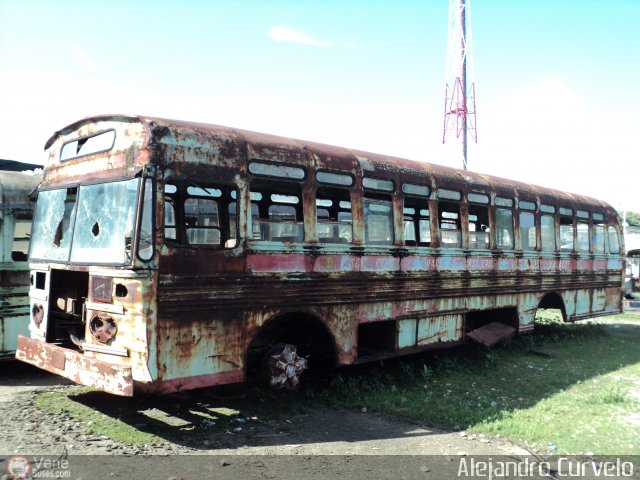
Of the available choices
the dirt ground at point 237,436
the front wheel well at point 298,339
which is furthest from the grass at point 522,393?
the front wheel well at point 298,339

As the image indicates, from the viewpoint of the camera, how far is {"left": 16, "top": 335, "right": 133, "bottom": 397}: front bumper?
15.8 ft

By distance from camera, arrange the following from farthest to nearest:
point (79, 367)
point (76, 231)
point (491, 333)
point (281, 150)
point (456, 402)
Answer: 1. point (491, 333)
2. point (456, 402)
3. point (281, 150)
4. point (76, 231)
5. point (79, 367)

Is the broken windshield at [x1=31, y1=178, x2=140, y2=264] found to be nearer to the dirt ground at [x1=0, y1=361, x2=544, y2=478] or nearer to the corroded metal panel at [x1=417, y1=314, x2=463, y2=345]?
the dirt ground at [x1=0, y1=361, x2=544, y2=478]

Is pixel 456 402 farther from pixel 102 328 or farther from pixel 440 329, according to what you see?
pixel 102 328

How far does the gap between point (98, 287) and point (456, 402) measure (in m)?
4.31

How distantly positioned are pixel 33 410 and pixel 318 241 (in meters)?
3.59

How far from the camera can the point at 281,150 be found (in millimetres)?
6129

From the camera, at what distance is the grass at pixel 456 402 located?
17.7 ft

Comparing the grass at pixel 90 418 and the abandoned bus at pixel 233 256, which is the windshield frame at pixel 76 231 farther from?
the grass at pixel 90 418

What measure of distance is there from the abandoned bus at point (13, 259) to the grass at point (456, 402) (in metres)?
1.55

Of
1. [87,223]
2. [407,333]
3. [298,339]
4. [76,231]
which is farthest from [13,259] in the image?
[407,333]

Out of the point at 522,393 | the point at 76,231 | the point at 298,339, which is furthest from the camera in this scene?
the point at 522,393

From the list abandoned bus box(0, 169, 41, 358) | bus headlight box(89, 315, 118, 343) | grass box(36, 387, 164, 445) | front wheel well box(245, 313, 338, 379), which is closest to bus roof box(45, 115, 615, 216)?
abandoned bus box(0, 169, 41, 358)

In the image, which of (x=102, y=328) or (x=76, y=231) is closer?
(x=102, y=328)
